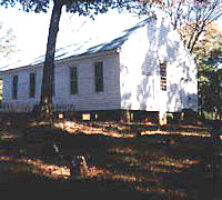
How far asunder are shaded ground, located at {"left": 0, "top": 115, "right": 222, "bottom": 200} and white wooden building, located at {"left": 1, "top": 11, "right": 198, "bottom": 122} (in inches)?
243

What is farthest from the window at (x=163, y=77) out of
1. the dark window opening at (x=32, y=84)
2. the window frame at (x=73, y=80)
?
the dark window opening at (x=32, y=84)

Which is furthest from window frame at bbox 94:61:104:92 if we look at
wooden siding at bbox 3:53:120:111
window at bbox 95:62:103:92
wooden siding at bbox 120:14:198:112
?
wooden siding at bbox 120:14:198:112

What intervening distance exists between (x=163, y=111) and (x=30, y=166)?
15173 millimetres

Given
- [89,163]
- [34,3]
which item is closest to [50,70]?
[34,3]

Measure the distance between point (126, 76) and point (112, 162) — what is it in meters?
11.4

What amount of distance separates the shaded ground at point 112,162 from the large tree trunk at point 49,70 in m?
1.64

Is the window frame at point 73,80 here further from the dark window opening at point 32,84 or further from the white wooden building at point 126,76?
the dark window opening at point 32,84

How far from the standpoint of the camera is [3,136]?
1338cm

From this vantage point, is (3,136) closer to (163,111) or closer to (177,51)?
(163,111)

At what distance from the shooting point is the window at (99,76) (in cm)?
2152

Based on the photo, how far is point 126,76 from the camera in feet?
67.6

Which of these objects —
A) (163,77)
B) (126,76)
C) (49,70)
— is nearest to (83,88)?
(126,76)

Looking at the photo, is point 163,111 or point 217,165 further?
point 163,111

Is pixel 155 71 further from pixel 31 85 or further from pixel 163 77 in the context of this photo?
pixel 31 85
